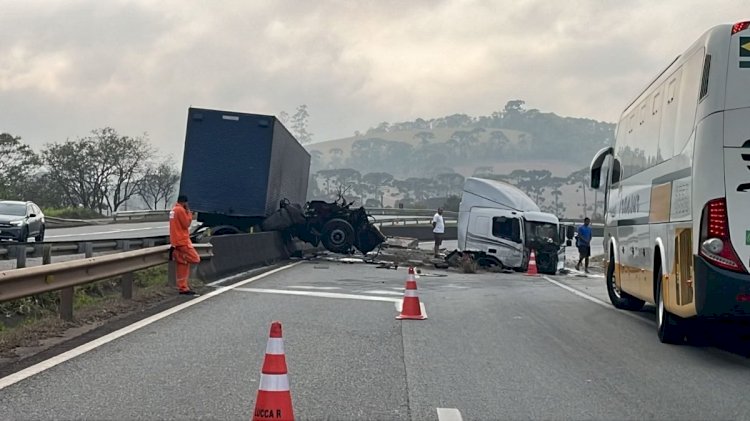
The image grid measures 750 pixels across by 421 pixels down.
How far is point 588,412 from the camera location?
6.81m

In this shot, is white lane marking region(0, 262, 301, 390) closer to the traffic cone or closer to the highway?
the highway

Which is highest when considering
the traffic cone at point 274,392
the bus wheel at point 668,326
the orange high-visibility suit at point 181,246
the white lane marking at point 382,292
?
the orange high-visibility suit at point 181,246

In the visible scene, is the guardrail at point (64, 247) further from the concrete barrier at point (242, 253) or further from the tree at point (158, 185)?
the tree at point (158, 185)

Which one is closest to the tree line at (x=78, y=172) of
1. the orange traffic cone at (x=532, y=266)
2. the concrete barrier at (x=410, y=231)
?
the concrete barrier at (x=410, y=231)

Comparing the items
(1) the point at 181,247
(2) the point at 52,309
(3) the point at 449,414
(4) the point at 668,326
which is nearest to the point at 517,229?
(1) the point at 181,247

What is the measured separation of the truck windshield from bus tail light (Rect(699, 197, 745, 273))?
18.4m

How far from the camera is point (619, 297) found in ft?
49.5

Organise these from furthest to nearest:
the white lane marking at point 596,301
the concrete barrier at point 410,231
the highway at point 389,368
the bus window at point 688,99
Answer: the concrete barrier at point 410,231, the white lane marking at point 596,301, the bus window at point 688,99, the highway at point 389,368

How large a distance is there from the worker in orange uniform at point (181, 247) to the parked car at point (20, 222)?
39.6ft

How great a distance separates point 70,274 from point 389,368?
429 centimetres

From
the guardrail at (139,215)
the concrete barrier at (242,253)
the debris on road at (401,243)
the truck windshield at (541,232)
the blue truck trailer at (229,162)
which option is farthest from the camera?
the guardrail at (139,215)

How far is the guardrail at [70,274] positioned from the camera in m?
9.01

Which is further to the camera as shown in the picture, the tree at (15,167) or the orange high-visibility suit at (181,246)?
the tree at (15,167)

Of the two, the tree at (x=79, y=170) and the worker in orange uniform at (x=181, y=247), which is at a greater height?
the tree at (x=79, y=170)
